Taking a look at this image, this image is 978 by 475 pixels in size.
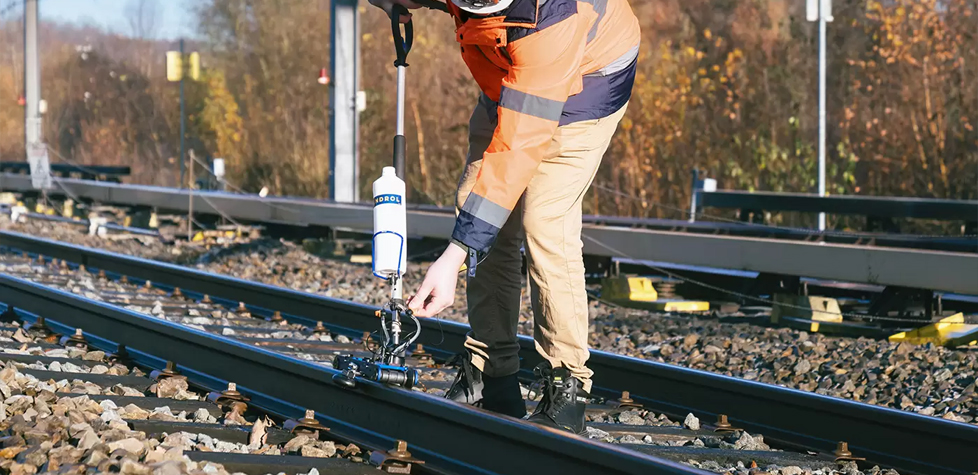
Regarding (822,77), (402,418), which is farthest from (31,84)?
(402,418)

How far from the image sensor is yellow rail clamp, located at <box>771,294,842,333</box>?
909 cm

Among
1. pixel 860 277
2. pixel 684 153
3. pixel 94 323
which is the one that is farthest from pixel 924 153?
pixel 94 323

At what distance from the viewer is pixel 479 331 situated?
188 inches

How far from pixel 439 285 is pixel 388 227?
69 centimetres

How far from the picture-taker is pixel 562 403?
14.4ft

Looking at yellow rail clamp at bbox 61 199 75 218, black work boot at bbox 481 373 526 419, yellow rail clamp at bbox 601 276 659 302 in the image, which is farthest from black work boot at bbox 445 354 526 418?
yellow rail clamp at bbox 61 199 75 218

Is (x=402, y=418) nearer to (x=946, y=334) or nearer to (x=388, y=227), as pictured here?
(x=388, y=227)

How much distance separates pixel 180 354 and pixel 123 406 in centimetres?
124

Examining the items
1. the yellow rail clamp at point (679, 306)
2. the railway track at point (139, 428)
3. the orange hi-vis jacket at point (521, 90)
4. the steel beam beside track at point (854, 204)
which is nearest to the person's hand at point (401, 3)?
the orange hi-vis jacket at point (521, 90)

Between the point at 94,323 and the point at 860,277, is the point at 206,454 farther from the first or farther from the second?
the point at 860,277

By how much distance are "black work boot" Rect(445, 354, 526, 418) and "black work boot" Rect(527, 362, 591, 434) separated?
14.1 inches

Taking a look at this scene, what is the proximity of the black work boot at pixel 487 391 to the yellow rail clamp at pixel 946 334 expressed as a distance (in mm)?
4307

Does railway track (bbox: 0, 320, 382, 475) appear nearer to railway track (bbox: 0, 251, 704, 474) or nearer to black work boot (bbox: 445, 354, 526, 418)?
railway track (bbox: 0, 251, 704, 474)

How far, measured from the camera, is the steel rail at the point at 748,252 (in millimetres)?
8586
